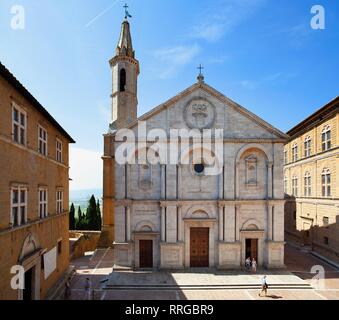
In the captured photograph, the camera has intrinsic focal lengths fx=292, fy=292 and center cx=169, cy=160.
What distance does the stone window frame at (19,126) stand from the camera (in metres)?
13.5

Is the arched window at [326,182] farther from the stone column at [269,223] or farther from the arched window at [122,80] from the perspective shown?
the arched window at [122,80]

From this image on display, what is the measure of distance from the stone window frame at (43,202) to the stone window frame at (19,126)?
3.54 m

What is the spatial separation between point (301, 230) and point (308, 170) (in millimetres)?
7634

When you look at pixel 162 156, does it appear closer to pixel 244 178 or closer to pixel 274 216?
pixel 244 178

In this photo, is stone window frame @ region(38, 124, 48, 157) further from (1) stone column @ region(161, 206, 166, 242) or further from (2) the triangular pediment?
(1) stone column @ region(161, 206, 166, 242)

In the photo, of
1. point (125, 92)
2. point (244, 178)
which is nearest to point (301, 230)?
point (244, 178)

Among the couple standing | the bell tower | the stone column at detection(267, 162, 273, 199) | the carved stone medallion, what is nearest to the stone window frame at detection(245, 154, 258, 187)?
the stone column at detection(267, 162, 273, 199)

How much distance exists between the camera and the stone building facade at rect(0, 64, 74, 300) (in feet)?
40.4

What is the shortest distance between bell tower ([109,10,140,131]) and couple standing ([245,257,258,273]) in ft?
63.5

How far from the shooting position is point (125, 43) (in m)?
34.2

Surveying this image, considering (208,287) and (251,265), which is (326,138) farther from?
(208,287)

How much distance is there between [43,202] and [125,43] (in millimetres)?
23215

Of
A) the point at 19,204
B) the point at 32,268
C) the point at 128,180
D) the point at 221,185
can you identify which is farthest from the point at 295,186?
the point at 19,204

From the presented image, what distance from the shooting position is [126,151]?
81.9ft
